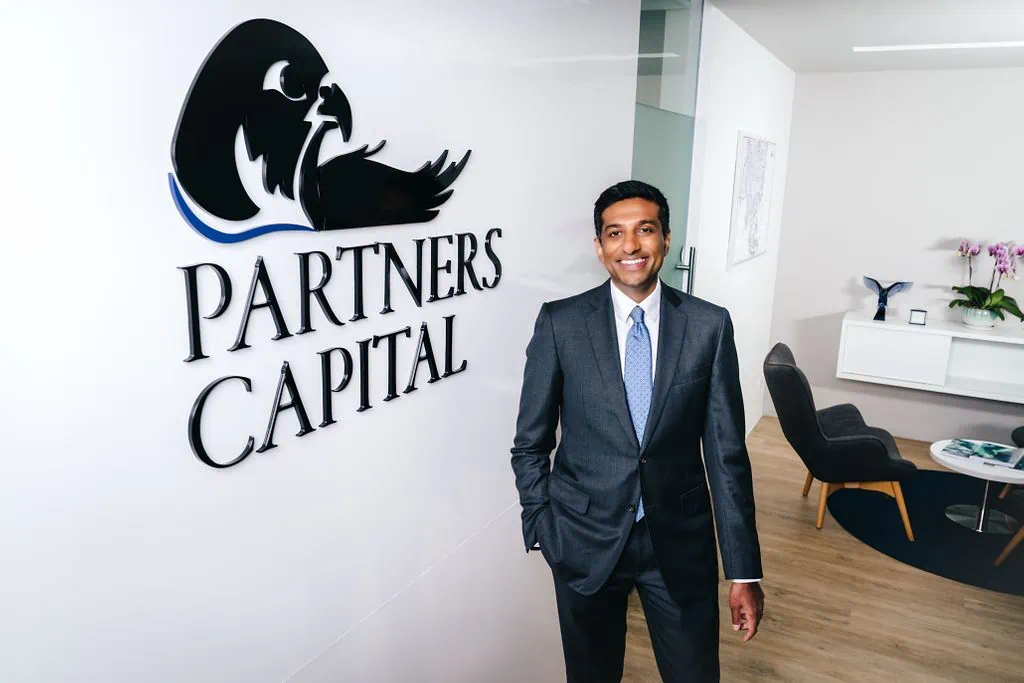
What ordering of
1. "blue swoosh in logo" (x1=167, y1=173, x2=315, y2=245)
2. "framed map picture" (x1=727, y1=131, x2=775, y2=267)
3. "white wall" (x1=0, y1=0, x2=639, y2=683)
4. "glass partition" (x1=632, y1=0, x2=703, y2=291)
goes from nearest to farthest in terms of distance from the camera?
"white wall" (x1=0, y1=0, x2=639, y2=683) < "blue swoosh in logo" (x1=167, y1=173, x2=315, y2=245) < "glass partition" (x1=632, y1=0, x2=703, y2=291) < "framed map picture" (x1=727, y1=131, x2=775, y2=267)

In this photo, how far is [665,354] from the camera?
6.07 feet

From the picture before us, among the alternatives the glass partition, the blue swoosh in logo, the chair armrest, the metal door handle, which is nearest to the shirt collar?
the blue swoosh in logo

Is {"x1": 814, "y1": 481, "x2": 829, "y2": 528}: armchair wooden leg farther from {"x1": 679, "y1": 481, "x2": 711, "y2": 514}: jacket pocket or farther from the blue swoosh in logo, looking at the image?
the blue swoosh in logo

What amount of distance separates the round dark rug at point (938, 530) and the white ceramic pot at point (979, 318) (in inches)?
46.9

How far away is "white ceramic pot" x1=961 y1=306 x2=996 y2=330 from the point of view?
5703 mm

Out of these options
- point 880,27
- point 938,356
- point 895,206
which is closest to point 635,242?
point 880,27

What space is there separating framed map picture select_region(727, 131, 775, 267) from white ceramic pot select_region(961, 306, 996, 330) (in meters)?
1.62

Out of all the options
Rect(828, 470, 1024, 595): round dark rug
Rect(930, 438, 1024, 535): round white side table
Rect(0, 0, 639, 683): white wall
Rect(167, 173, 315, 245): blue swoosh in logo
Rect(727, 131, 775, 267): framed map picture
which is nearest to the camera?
A: Rect(0, 0, 639, 683): white wall

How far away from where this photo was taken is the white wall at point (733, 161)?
4137 millimetres

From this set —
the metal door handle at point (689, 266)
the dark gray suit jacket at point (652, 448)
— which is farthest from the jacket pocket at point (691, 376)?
the metal door handle at point (689, 266)

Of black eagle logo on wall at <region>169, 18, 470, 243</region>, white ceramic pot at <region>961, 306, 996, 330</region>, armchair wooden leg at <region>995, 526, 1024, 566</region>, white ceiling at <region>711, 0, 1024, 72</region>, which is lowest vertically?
armchair wooden leg at <region>995, 526, 1024, 566</region>

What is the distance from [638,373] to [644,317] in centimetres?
15

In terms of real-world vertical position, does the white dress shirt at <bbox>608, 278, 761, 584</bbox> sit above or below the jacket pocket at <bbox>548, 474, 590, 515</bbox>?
above

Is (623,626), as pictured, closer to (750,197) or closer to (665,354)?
(665,354)
